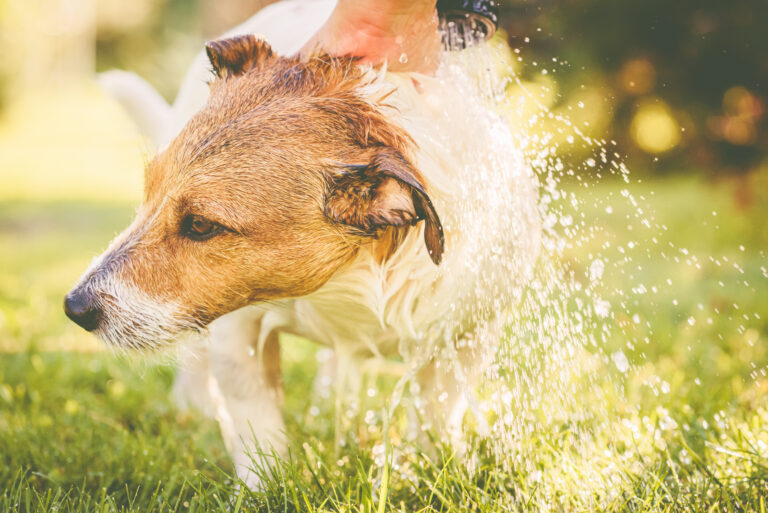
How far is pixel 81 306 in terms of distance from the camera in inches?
74.8

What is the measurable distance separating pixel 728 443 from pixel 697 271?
315 cm

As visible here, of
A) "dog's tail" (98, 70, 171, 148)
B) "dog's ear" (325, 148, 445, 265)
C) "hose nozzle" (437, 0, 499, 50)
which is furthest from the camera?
"dog's tail" (98, 70, 171, 148)

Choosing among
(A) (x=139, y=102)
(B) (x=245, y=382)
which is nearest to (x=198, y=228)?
(B) (x=245, y=382)

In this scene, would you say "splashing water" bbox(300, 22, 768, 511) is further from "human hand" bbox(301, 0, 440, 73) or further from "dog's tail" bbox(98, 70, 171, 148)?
"dog's tail" bbox(98, 70, 171, 148)

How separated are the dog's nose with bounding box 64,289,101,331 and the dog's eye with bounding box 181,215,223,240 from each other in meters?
0.32

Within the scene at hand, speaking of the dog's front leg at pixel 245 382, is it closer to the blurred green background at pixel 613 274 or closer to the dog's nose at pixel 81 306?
the blurred green background at pixel 613 274

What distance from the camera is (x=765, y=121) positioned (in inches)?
257

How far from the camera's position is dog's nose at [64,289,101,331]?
190 cm

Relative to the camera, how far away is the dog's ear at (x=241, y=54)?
208 centimetres

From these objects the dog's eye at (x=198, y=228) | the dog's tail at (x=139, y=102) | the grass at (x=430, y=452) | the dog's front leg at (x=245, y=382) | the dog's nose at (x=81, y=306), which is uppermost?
the dog's tail at (x=139, y=102)

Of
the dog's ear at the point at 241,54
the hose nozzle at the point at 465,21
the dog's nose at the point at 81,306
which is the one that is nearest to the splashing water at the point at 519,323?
the hose nozzle at the point at 465,21

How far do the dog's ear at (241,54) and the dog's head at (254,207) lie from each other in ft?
0.50


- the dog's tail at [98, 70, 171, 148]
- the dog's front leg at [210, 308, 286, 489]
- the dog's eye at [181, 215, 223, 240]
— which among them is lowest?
the dog's front leg at [210, 308, 286, 489]

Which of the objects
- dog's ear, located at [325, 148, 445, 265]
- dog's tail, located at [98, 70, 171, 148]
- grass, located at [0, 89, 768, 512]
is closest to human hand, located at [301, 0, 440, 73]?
dog's ear, located at [325, 148, 445, 265]
